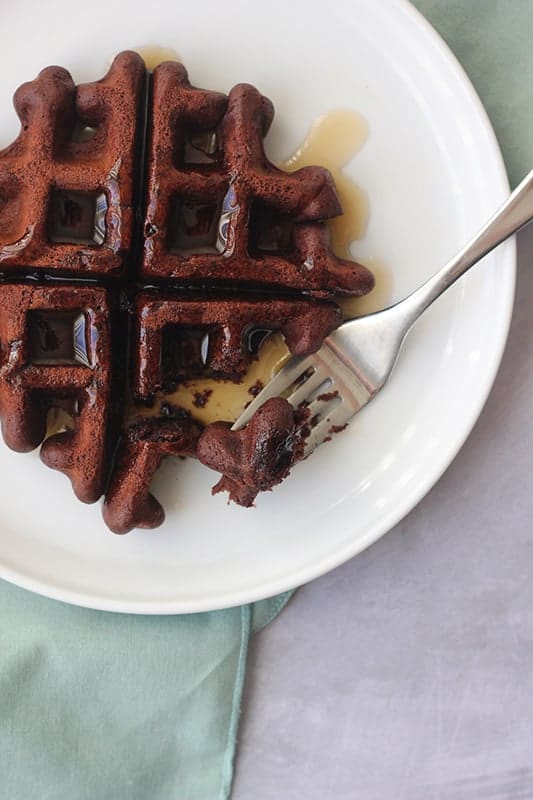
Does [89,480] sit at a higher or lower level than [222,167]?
lower

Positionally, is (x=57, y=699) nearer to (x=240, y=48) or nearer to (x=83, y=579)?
(x=83, y=579)

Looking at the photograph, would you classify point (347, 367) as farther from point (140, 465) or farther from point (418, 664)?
point (418, 664)

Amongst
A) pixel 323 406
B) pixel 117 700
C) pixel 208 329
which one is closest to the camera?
pixel 208 329

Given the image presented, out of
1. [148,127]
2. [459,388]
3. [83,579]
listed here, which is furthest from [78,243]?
[459,388]

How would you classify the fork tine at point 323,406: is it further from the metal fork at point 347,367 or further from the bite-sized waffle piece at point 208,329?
the bite-sized waffle piece at point 208,329

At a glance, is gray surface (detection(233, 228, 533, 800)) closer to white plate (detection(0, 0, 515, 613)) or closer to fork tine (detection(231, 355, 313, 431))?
white plate (detection(0, 0, 515, 613))

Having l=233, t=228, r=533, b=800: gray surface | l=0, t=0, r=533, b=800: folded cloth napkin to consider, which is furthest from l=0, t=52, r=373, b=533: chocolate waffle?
l=233, t=228, r=533, b=800: gray surface

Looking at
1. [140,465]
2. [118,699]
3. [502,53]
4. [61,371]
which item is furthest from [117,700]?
[502,53]
